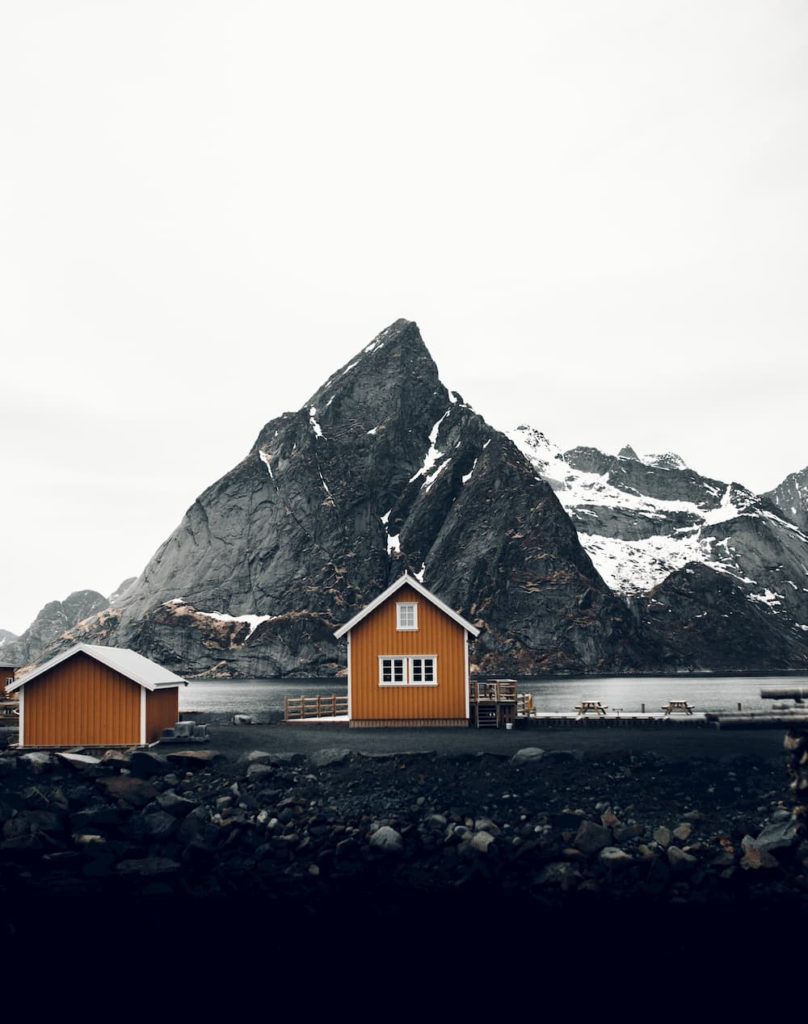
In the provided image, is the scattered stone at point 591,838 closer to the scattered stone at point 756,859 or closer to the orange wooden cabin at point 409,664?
the scattered stone at point 756,859

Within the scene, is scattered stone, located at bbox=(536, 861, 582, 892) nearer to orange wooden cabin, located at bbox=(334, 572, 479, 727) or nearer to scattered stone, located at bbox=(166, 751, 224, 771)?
scattered stone, located at bbox=(166, 751, 224, 771)

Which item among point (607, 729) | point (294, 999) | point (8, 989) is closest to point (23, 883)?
point (8, 989)

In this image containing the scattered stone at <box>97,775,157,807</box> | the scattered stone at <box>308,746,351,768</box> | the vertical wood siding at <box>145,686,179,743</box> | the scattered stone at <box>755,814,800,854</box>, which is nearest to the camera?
the scattered stone at <box>755,814,800,854</box>

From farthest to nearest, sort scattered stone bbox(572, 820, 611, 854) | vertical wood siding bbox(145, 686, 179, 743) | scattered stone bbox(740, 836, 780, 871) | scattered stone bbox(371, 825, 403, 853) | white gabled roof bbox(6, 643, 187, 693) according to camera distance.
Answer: vertical wood siding bbox(145, 686, 179, 743) < white gabled roof bbox(6, 643, 187, 693) < scattered stone bbox(371, 825, 403, 853) < scattered stone bbox(572, 820, 611, 854) < scattered stone bbox(740, 836, 780, 871)

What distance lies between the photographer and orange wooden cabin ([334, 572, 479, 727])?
44000mm

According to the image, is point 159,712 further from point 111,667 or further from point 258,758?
point 258,758

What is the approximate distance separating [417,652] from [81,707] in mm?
15277

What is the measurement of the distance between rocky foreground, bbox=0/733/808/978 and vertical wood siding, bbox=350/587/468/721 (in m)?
10.3

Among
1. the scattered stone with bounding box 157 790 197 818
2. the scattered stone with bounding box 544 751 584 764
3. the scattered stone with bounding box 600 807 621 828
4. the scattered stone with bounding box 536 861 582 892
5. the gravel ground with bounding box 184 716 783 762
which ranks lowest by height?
the scattered stone with bounding box 536 861 582 892

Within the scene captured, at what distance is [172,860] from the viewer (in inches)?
1046

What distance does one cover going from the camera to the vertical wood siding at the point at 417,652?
44.0 m

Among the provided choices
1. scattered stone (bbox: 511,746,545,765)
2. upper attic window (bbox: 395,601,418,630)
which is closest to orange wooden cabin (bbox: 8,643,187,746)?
upper attic window (bbox: 395,601,418,630)

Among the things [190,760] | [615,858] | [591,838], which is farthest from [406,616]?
[615,858]

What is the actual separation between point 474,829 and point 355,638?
705 inches
